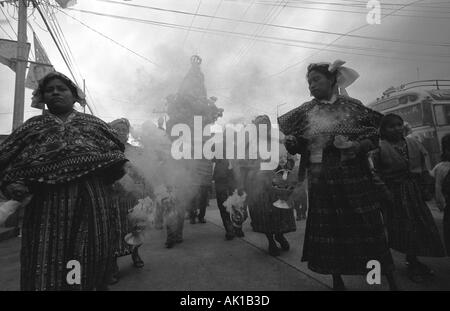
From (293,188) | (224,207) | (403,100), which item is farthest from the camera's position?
(403,100)

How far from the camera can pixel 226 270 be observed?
3.96 meters

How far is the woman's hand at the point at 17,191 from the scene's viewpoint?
7.04 feet

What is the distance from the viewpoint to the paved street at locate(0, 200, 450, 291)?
131 inches

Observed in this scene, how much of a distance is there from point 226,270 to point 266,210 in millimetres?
1081

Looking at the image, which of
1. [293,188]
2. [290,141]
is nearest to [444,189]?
[293,188]

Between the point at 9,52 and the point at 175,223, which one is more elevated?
the point at 9,52

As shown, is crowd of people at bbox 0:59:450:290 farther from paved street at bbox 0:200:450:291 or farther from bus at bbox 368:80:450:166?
bus at bbox 368:80:450:166

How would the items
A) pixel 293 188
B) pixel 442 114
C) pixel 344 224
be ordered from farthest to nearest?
pixel 442 114, pixel 293 188, pixel 344 224

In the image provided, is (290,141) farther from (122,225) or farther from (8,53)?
(8,53)

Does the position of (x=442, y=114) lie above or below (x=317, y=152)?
above

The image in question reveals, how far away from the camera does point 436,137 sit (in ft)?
32.0
